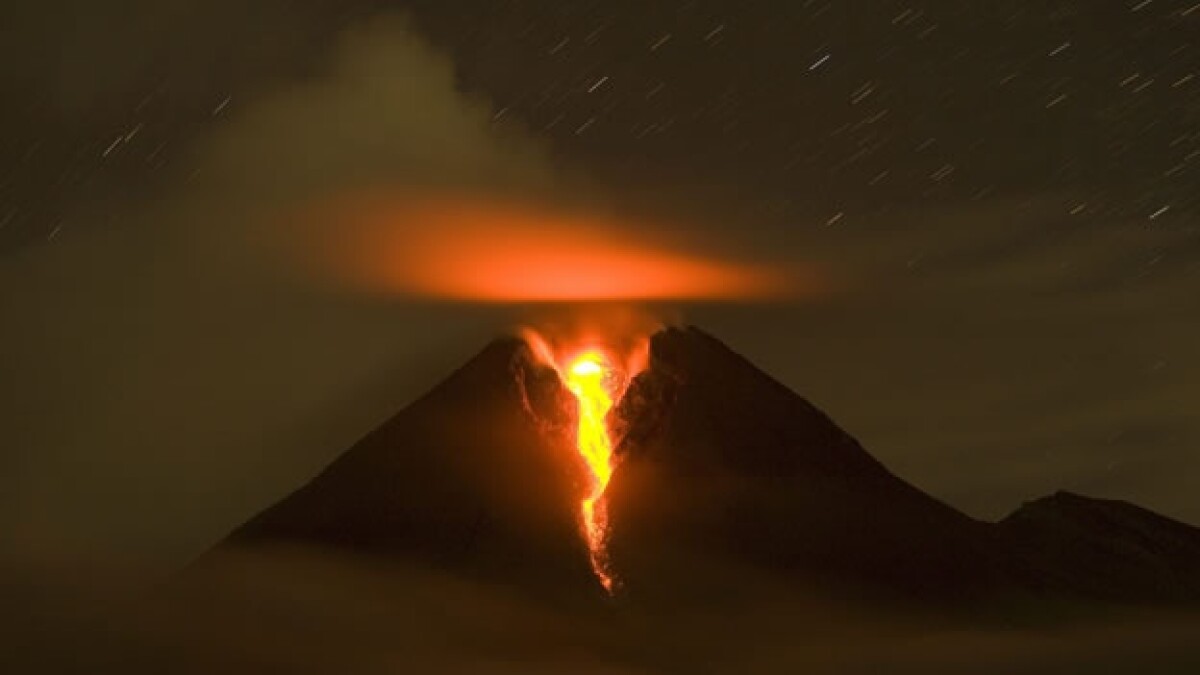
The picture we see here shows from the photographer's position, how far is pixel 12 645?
62.0 m

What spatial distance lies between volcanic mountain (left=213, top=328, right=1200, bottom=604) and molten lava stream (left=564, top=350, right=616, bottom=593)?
552mm

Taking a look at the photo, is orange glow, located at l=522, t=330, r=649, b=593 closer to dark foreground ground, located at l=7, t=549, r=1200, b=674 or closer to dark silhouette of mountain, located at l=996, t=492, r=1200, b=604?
dark foreground ground, located at l=7, t=549, r=1200, b=674

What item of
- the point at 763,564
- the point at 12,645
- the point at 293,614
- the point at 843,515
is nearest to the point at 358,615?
the point at 293,614

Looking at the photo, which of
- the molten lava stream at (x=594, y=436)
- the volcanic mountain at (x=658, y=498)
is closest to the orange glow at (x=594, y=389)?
the molten lava stream at (x=594, y=436)

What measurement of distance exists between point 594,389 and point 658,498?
8.57 meters

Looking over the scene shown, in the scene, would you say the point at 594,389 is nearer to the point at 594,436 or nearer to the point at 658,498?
the point at 594,436

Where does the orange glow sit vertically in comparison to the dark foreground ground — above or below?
above

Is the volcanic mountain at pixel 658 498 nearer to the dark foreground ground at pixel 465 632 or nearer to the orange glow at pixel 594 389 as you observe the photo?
the orange glow at pixel 594 389

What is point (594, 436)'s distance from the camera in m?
88.6

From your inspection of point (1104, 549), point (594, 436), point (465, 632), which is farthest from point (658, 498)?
point (1104, 549)

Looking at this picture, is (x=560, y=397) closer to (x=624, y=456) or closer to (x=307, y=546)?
(x=624, y=456)

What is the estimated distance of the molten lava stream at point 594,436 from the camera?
82.6m

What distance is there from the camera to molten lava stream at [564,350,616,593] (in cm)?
8262

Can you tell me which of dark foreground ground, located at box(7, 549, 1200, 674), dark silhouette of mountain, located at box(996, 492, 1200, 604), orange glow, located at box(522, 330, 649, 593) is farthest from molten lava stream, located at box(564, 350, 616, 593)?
dark silhouette of mountain, located at box(996, 492, 1200, 604)
